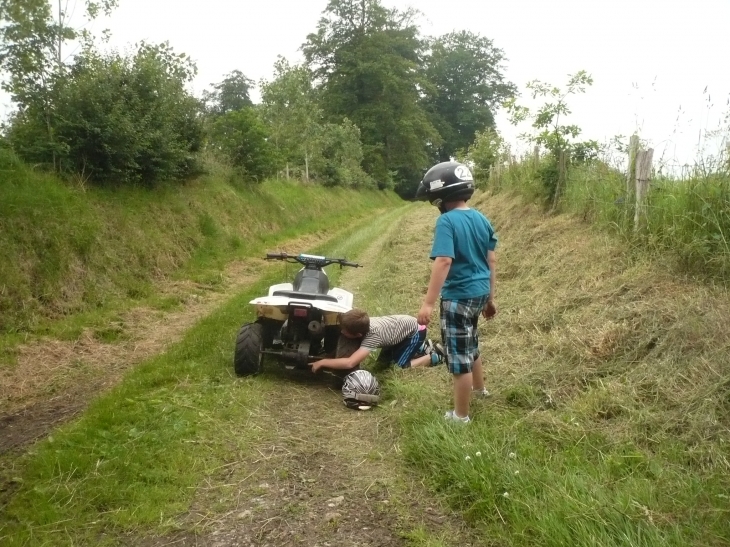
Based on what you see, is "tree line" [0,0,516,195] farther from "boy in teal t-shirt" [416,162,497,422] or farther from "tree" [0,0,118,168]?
"boy in teal t-shirt" [416,162,497,422]

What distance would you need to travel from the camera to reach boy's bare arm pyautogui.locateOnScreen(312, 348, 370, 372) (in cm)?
496

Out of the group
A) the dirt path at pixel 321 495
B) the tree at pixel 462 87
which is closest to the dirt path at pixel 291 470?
the dirt path at pixel 321 495

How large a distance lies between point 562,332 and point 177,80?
10813mm

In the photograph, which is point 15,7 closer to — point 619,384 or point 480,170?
point 619,384

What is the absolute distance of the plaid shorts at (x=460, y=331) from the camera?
155 inches

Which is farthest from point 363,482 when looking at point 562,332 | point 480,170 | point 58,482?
point 480,170

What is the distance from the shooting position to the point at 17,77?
8570mm

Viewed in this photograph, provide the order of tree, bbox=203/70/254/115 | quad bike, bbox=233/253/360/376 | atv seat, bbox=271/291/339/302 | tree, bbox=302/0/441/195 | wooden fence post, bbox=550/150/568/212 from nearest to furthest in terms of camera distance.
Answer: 1. quad bike, bbox=233/253/360/376
2. atv seat, bbox=271/291/339/302
3. wooden fence post, bbox=550/150/568/212
4. tree, bbox=302/0/441/195
5. tree, bbox=203/70/254/115

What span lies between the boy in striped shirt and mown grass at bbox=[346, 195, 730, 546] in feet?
0.87

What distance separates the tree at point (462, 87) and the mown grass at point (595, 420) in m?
50.7

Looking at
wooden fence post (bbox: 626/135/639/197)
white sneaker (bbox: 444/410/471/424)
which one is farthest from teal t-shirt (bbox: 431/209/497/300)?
wooden fence post (bbox: 626/135/639/197)

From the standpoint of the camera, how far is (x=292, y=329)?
17.0 ft

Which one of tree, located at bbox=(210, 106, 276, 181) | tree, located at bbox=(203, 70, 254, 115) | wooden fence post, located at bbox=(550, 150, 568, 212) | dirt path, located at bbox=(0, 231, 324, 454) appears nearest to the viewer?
dirt path, located at bbox=(0, 231, 324, 454)

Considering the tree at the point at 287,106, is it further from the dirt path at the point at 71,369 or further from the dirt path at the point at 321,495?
the dirt path at the point at 321,495
